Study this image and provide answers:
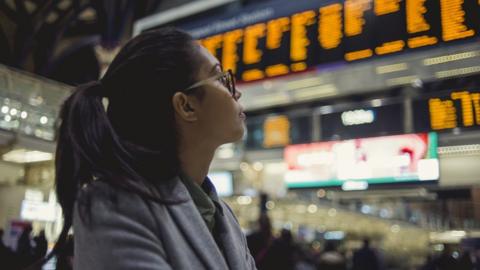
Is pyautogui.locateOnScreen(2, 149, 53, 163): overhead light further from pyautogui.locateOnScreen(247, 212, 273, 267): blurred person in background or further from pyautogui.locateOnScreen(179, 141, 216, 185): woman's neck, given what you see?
pyautogui.locateOnScreen(179, 141, 216, 185): woman's neck

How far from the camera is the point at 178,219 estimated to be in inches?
33.4

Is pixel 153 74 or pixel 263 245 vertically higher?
pixel 153 74

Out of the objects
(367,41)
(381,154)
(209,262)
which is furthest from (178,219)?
(381,154)

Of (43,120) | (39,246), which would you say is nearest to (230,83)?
(39,246)

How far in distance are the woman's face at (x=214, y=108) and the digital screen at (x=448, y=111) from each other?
9.07ft

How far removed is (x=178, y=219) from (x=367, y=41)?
2702 millimetres

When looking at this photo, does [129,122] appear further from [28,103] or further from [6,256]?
[28,103]

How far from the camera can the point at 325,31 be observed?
3434 mm

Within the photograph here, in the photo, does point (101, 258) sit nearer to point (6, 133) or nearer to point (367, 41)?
point (367, 41)

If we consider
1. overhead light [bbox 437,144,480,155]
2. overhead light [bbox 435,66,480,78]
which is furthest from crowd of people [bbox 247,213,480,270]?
overhead light [bbox 435,66,480,78]

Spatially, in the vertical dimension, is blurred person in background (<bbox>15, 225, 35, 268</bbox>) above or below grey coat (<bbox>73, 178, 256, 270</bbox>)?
below

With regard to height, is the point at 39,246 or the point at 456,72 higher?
the point at 456,72

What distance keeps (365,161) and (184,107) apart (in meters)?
3.58

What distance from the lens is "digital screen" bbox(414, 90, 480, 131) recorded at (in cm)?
331
